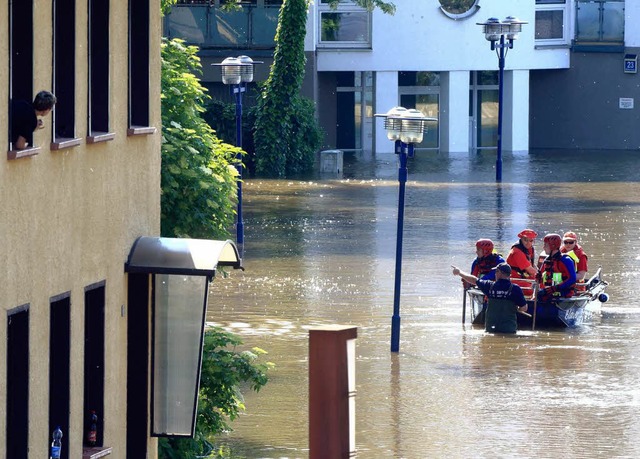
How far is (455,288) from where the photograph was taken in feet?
81.1

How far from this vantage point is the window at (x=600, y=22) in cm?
5356

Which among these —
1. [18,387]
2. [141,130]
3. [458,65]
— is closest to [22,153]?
[18,387]

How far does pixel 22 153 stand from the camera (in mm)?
9641

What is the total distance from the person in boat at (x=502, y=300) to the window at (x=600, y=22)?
111 feet

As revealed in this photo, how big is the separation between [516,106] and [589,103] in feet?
10.6

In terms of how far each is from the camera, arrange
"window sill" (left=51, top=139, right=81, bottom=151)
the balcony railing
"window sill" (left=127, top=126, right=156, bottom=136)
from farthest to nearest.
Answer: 1. the balcony railing
2. "window sill" (left=127, top=126, right=156, bottom=136)
3. "window sill" (left=51, top=139, right=81, bottom=151)

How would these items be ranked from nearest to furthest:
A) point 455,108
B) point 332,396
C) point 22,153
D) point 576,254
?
point 332,396
point 22,153
point 576,254
point 455,108

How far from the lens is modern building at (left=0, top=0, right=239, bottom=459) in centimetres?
988

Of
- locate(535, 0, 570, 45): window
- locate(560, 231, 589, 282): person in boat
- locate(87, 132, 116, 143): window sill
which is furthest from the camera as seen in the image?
locate(535, 0, 570, 45): window

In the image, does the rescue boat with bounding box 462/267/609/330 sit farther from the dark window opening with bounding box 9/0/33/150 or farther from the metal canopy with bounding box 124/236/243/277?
the dark window opening with bounding box 9/0/33/150

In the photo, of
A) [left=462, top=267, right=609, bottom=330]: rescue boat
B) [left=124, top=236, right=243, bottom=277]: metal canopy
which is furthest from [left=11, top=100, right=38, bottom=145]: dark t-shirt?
[left=462, top=267, right=609, bottom=330]: rescue boat

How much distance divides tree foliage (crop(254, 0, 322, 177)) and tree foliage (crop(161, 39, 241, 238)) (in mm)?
28219

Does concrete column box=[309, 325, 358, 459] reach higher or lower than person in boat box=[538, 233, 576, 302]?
higher

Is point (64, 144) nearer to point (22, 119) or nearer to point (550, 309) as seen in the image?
point (22, 119)
